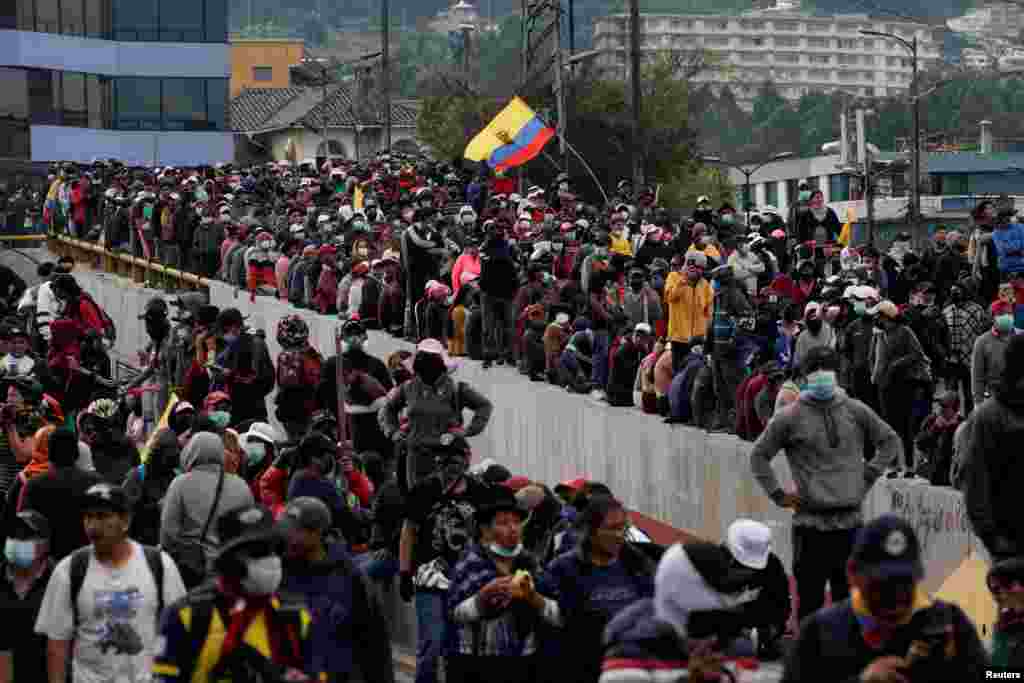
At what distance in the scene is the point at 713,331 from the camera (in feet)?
78.2

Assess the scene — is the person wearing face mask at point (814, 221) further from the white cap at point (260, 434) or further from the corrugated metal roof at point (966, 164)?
the corrugated metal roof at point (966, 164)

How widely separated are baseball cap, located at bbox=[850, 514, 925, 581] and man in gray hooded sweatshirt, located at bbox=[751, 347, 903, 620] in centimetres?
625

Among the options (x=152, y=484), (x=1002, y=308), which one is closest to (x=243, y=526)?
(x=152, y=484)

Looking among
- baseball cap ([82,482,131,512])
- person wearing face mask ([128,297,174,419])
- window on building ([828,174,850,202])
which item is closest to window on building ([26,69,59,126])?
window on building ([828,174,850,202])

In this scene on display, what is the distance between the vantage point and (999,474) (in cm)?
1259

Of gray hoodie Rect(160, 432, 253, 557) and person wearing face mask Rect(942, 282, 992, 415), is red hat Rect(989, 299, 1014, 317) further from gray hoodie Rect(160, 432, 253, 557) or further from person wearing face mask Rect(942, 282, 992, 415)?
gray hoodie Rect(160, 432, 253, 557)

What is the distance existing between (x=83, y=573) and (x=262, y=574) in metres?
1.93

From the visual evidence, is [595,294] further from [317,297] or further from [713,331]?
[317,297]

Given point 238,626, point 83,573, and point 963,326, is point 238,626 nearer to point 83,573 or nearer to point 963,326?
point 83,573

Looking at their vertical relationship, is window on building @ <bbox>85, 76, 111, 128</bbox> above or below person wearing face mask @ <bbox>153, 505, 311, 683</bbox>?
above

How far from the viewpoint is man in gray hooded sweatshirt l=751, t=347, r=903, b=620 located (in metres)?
15.0

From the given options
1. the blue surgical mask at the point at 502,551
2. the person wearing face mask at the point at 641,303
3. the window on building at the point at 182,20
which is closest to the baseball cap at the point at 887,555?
the blue surgical mask at the point at 502,551

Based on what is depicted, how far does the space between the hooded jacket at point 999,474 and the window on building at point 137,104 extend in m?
82.2

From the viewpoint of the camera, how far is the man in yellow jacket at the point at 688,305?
25312 mm
